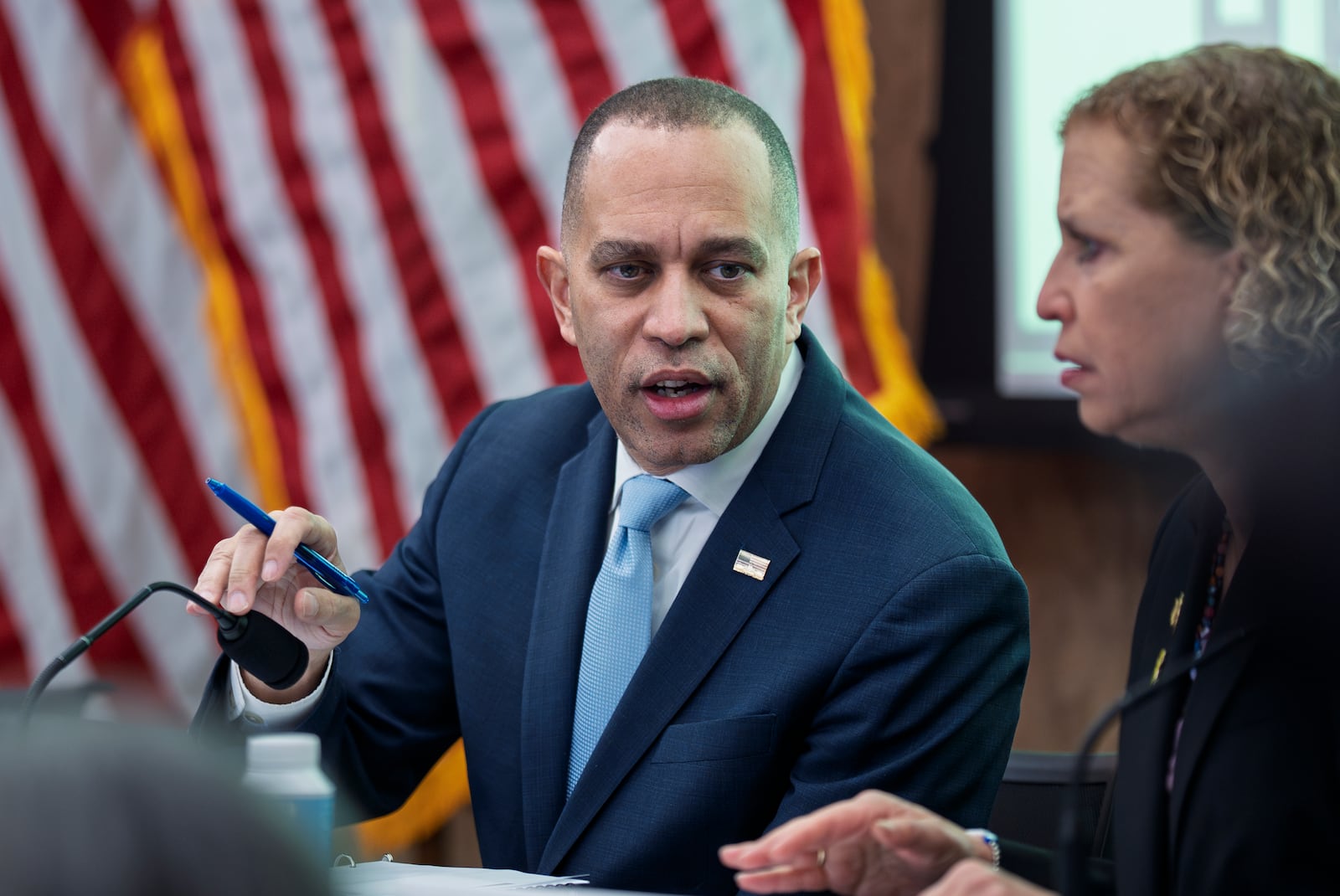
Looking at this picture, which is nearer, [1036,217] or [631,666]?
[631,666]

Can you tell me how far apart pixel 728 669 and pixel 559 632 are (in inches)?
9.1

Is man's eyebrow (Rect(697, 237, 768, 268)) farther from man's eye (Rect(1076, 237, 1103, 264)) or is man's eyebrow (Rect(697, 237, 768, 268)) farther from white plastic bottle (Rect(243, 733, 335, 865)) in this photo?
white plastic bottle (Rect(243, 733, 335, 865))

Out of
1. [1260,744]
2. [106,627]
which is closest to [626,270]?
[106,627]

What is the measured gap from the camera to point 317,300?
9.99 feet

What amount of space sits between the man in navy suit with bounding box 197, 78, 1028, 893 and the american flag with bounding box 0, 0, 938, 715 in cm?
119

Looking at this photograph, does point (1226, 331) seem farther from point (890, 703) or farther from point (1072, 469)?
point (1072, 469)

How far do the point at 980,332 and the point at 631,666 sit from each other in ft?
4.97

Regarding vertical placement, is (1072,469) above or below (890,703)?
below

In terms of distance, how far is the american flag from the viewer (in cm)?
300

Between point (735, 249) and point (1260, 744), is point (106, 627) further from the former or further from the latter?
point (1260, 744)

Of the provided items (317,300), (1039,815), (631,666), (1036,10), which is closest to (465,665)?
(631,666)

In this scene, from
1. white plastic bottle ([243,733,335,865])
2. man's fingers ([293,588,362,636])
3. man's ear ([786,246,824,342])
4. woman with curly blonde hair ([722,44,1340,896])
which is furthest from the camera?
man's ear ([786,246,824,342])

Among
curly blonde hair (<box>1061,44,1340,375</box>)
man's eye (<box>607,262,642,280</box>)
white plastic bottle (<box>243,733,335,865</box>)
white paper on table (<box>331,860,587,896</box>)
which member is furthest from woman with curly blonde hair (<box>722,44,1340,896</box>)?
man's eye (<box>607,262,642,280</box>)

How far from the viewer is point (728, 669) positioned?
5.05ft
